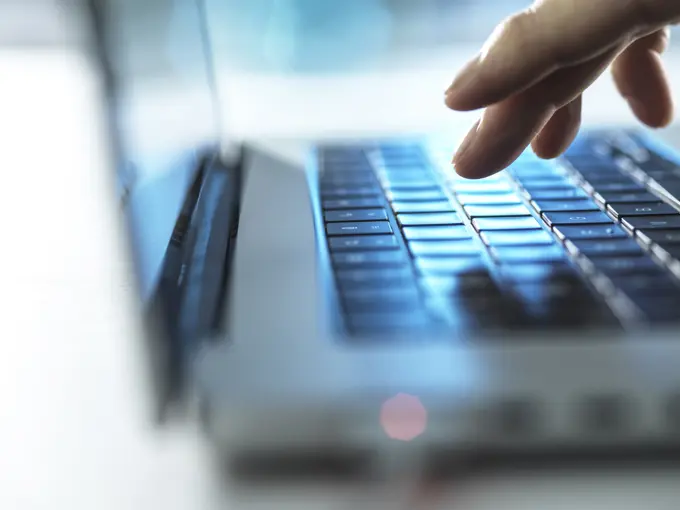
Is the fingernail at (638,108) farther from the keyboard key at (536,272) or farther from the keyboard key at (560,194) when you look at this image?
the keyboard key at (536,272)

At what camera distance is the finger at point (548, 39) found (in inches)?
12.6

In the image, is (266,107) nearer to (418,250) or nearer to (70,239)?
(70,239)

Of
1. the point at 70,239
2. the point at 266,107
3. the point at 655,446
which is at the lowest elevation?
the point at 655,446

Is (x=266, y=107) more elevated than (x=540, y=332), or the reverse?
(x=266, y=107)

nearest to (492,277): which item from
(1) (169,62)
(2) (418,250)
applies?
(2) (418,250)

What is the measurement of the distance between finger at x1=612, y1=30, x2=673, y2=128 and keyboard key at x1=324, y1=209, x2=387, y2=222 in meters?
0.23

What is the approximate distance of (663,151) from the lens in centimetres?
54

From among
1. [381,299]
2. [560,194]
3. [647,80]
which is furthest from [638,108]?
[381,299]

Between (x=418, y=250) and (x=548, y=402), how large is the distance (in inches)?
5.3

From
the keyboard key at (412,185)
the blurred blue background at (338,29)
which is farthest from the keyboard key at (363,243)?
the blurred blue background at (338,29)

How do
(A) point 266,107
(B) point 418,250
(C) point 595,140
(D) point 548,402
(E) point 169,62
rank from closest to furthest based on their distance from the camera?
1. (D) point 548,402
2. (B) point 418,250
3. (E) point 169,62
4. (C) point 595,140
5. (A) point 266,107

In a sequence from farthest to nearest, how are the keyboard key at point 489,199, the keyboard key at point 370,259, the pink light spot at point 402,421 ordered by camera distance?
the keyboard key at point 489,199, the keyboard key at point 370,259, the pink light spot at point 402,421

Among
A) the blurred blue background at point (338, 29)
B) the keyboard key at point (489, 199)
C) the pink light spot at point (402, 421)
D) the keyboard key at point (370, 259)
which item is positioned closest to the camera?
the pink light spot at point (402, 421)

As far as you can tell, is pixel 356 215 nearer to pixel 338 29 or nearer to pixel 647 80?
pixel 647 80
